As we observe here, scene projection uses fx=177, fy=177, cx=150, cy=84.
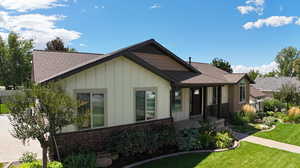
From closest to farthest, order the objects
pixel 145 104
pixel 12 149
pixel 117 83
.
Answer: pixel 117 83
pixel 12 149
pixel 145 104

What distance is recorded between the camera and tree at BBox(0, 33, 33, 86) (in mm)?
33688

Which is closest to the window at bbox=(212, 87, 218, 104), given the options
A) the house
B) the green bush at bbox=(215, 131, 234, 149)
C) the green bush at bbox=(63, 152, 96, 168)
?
the house

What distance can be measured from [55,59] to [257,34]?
24407 mm

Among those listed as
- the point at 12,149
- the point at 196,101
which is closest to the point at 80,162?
the point at 12,149

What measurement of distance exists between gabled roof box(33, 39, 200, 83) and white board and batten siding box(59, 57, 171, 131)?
0.35 meters

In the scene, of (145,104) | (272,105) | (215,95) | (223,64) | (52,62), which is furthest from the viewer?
(223,64)

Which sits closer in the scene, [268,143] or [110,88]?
[110,88]

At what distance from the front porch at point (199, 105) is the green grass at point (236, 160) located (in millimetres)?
3279

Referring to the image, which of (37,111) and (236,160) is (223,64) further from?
(37,111)

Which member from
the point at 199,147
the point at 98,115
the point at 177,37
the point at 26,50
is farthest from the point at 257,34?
the point at 26,50

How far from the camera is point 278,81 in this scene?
3653 centimetres

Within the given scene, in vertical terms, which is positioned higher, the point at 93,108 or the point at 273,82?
the point at 273,82

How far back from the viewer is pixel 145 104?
9195 mm

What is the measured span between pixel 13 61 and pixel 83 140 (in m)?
36.2
